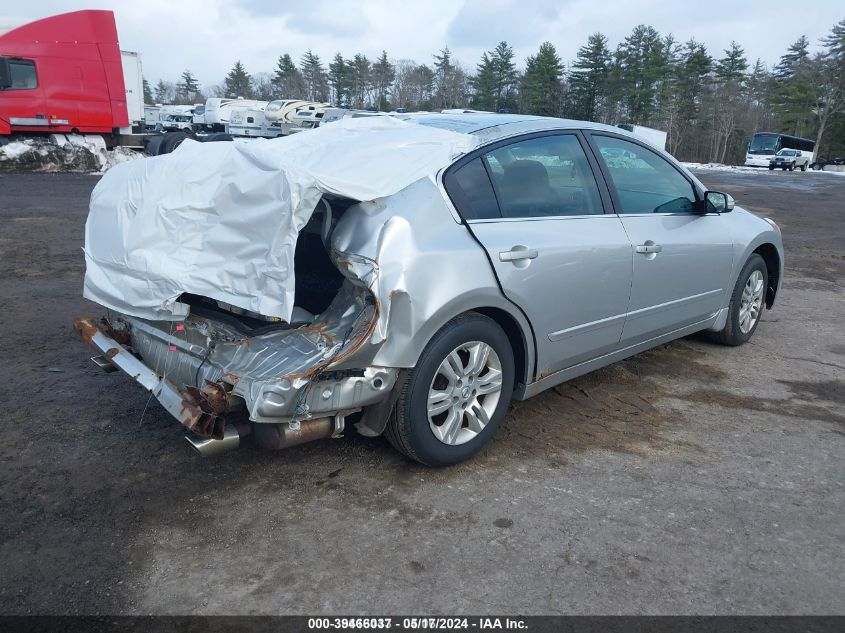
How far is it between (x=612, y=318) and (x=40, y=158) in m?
19.5

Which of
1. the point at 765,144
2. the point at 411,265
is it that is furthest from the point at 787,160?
the point at 411,265

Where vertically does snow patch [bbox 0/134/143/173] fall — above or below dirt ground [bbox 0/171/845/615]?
below

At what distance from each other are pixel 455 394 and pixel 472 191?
1019mm

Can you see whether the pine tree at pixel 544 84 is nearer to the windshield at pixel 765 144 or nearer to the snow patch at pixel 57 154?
the windshield at pixel 765 144

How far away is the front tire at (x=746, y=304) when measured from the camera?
5281 mm

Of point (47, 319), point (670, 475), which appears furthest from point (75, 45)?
point (670, 475)

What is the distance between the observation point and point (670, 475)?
3.39 m

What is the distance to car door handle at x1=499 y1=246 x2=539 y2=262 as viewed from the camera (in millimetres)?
3307

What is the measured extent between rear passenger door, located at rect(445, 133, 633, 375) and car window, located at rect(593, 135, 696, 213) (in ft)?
0.71

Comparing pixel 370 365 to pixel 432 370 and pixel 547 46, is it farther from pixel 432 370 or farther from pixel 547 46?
pixel 547 46

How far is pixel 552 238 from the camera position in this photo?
357cm

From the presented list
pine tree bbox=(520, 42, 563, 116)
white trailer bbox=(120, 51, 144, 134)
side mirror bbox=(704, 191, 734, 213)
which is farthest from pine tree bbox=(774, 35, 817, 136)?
side mirror bbox=(704, 191, 734, 213)

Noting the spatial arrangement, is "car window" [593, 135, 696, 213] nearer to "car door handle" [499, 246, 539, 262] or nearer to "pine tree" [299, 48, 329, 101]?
"car door handle" [499, 246, 539, 262]

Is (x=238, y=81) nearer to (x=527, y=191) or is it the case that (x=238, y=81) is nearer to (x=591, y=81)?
(x=591, y=81)
